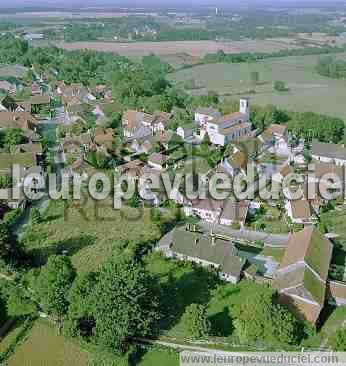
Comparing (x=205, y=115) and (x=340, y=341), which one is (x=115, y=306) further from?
(x=205, y=115)

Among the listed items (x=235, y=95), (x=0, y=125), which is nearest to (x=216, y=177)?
(x=0, y=125)

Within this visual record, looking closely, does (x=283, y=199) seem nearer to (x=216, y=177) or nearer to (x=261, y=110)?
(x=216, y=177)

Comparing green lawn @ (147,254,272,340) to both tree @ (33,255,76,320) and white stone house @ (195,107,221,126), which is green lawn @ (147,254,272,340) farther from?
white stone house @ (195,107,221,126)

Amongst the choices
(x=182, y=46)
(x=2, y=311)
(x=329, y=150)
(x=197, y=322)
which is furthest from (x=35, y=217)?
(x=182, y=46)

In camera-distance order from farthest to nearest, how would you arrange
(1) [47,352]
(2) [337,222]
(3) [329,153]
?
(3) [329,153]
(2) [337,222]
(1) [47,352]

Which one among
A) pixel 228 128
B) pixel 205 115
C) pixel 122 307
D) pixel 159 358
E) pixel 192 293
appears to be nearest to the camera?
pixel 122 307

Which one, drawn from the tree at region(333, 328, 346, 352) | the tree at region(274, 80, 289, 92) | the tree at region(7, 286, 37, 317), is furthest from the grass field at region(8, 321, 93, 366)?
the tree at region(274, 80, 289, 92)

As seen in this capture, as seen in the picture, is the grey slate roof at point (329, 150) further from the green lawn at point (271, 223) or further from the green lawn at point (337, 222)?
the green lawn at point (271, 223)

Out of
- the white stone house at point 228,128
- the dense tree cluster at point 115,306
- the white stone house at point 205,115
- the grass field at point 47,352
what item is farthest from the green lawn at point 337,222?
the white stone house at point 205,115
